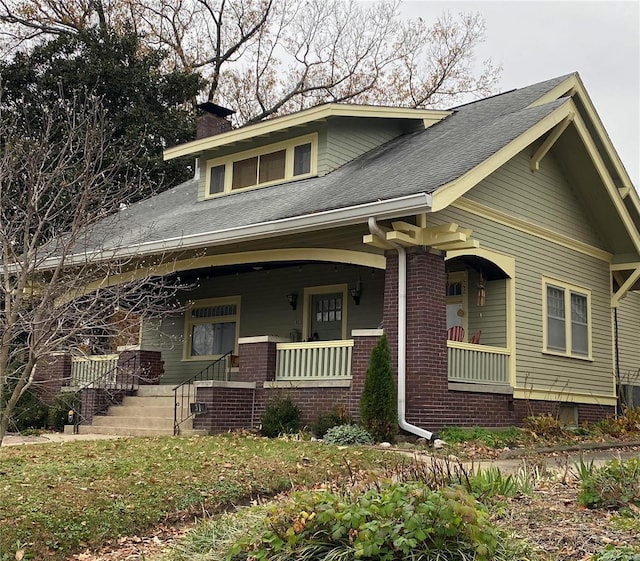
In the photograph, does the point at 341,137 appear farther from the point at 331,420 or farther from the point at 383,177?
the point at 331,420

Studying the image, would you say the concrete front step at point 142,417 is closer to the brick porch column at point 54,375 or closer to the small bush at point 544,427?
the brick porch column at point 54,375

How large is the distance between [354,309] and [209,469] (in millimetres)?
8075

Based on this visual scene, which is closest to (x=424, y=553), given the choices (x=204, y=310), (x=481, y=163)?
(x=481, y=163)

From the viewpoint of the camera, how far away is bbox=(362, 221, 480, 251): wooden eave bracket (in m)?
12.2

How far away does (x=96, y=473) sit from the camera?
789 centimetres

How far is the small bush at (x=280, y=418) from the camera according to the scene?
12.8 metres

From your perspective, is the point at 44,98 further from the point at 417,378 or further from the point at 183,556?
the point at 183,556

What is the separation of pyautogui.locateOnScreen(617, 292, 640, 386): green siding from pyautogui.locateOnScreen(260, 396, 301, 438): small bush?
9.27m

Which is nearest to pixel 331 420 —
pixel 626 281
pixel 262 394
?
pixel 262 394

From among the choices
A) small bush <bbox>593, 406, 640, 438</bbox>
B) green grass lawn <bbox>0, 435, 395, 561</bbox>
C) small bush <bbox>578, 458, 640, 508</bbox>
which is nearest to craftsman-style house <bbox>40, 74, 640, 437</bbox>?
small bush <bbox>593, 406, 640, 438</bbox>

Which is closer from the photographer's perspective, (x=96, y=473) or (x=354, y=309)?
(x=96, y=473)

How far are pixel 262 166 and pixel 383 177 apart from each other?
14.7ft

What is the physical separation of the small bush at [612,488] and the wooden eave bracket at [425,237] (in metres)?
6.36

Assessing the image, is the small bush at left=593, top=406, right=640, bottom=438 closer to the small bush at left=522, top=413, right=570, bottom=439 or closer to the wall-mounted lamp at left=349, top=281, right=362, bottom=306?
the small bush at left=522, top=413, right=570, bottom=439
